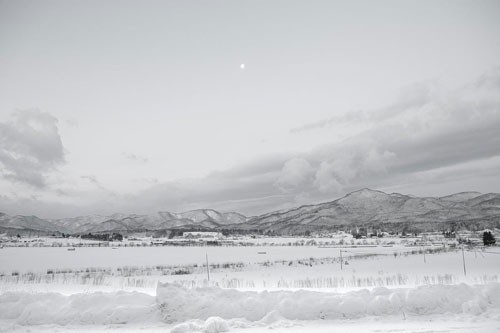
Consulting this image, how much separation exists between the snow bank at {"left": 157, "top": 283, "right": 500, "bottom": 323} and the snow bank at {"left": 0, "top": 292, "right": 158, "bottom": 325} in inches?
27.7

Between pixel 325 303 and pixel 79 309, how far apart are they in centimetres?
759

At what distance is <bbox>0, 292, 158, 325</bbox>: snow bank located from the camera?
36.3 feet

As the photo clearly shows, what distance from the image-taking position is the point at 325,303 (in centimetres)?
1138

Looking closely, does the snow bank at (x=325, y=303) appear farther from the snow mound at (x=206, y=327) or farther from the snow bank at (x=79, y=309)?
the snow mound at (x=206, y=327)

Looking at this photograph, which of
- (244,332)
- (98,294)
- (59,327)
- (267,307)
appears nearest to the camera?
(244,332)

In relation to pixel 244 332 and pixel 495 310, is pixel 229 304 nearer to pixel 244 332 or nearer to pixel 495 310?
pixel 244 332

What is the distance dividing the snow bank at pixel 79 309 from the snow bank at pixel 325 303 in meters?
0.70

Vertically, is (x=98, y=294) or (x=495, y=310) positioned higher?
(x=98, y=294)

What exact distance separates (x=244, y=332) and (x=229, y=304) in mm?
1941

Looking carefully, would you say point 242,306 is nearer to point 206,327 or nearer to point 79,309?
point 206,327

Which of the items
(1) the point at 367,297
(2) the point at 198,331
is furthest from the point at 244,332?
(1) the point at 367,297

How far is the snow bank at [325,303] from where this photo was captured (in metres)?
11.1

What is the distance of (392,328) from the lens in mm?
9727

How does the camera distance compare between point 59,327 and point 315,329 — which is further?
point 59,327
